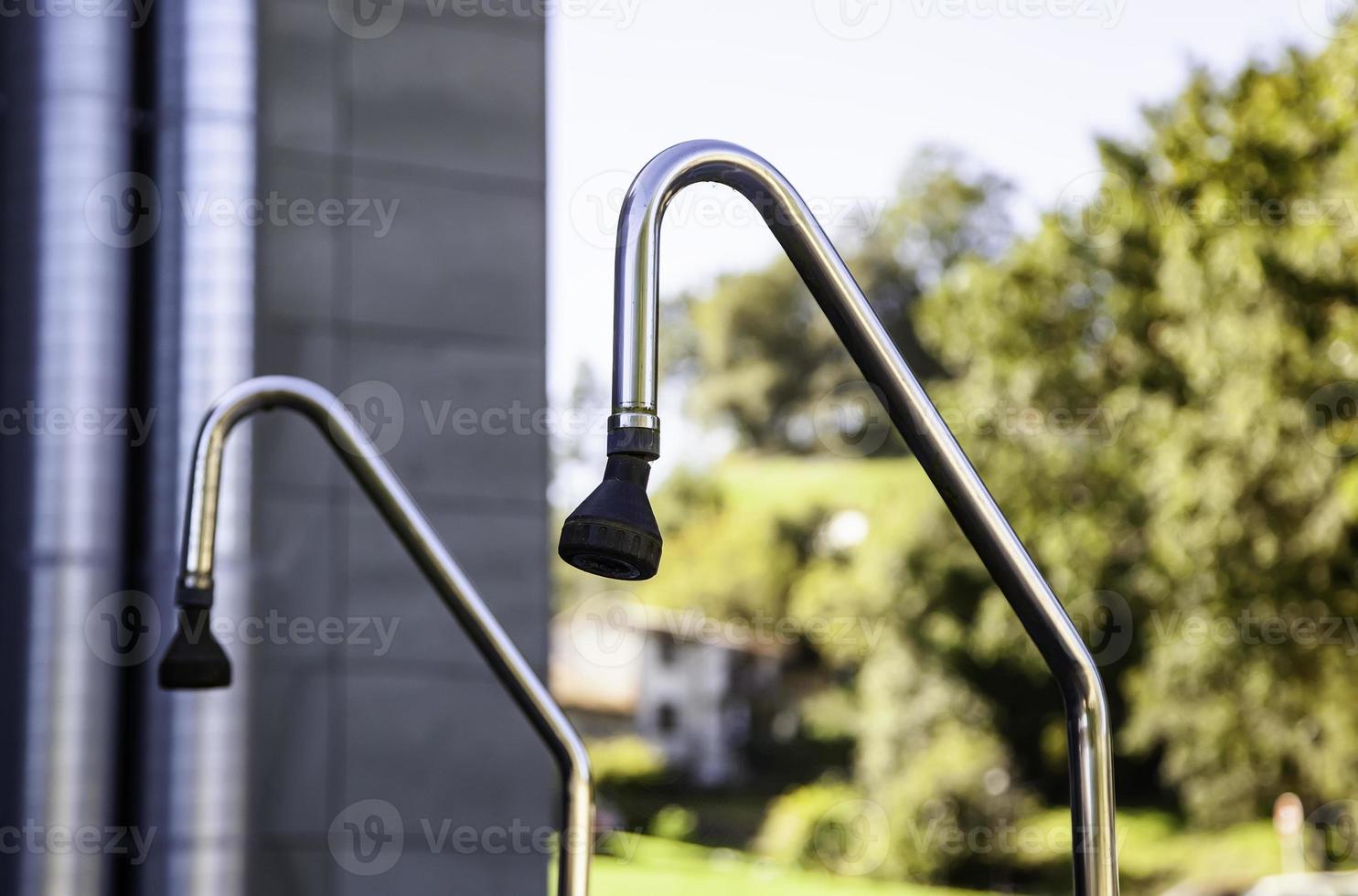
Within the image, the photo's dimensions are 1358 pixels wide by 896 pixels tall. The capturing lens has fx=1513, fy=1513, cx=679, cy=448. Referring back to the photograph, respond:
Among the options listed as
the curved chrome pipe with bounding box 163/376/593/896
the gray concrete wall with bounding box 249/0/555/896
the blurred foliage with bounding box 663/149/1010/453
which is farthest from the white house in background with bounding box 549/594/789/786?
the curved chrome pipe with bounding box 163/376/593/896

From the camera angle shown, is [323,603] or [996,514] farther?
[323,603]

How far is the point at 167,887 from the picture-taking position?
1867 millimetres

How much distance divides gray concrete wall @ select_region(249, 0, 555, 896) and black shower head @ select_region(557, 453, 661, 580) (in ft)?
4.76

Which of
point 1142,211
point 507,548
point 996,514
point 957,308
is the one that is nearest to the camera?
point 996,514

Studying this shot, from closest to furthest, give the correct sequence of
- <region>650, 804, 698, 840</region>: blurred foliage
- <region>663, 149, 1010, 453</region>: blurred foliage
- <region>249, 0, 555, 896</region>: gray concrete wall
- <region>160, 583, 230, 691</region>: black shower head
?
<region>160, 583, 230, 691</region>: black shower head < <region>249, 0, 555, 896</region>: gray concrete wall < <region>663, 149, 1010, 453</region>: blurred foliage < <region>650, 804, 698, 840</region>: blurred foliage

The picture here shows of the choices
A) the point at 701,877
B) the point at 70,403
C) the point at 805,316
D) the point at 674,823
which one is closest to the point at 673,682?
the point at 674,823

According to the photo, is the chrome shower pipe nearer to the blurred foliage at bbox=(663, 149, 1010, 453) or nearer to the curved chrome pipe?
the curved chrome pipe

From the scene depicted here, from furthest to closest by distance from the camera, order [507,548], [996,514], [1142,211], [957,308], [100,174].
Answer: [957,308]
[1142,211]
[507,548]
[100,174]
[996,514]

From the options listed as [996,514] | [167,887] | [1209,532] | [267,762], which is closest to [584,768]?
[996,514]

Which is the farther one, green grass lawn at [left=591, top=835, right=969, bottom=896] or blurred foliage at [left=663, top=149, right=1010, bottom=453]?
blurred foliage at [left=663, top=149, right=1010, bottom=453]

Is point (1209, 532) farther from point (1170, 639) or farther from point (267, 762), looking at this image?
point (267, 762)

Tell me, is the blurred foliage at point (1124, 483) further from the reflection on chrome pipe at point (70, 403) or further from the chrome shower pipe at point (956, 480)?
the chrome shower pipe at point (956, 480)

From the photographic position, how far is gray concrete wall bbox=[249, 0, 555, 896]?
222 centimetres

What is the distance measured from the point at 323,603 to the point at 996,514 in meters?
1.57
